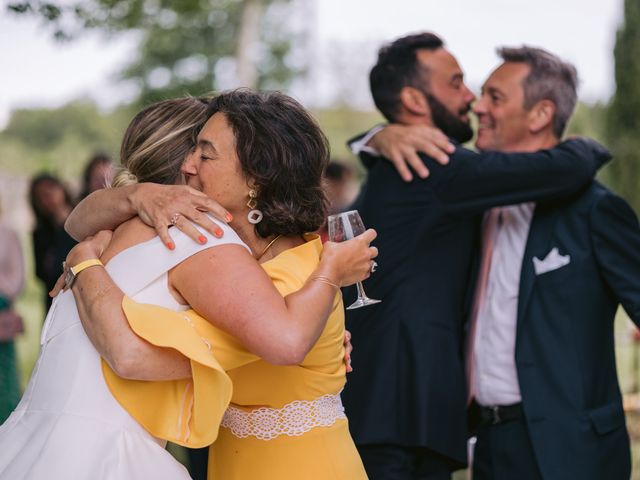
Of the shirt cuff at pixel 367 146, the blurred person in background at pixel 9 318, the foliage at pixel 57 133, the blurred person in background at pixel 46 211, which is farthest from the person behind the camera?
the foliage at pixel 57 133

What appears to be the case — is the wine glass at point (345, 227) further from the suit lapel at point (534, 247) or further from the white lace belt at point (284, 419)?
the suit lapel at point (534, 247)

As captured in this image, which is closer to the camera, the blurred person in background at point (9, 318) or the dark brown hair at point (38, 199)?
the blurred person in background at point (9, 318)

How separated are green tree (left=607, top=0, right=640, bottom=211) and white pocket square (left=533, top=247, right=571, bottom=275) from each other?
1220cm

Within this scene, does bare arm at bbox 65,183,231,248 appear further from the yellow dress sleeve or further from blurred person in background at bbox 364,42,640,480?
blurred person in background at bbox 364,42,640,480

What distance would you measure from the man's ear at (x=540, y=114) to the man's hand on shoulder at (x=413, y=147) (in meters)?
0.45

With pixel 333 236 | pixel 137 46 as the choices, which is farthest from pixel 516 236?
pixel 137 46

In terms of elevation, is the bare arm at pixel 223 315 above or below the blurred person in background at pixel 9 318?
above

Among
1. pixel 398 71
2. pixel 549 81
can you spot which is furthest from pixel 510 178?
pixel 398 71

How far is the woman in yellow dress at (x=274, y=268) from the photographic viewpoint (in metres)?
2.46

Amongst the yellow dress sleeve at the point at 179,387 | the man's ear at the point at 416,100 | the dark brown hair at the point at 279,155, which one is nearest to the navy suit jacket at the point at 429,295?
the man's ear at the point at 416,100

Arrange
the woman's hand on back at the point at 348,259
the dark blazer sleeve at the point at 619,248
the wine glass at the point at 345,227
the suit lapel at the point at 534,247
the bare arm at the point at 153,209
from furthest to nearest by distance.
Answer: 1. the suit lapel at the point at 534,247
2. the dark blazer sleeve at the point at 619,248
3. the wine glass at the point at 345,227
4. the woman's hand on back at the point at 348,259
5. the bare arm at the point at 153,209

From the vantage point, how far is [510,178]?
350 cm

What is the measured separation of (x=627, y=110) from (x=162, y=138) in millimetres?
13861

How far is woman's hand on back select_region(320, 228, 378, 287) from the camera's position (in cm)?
244
